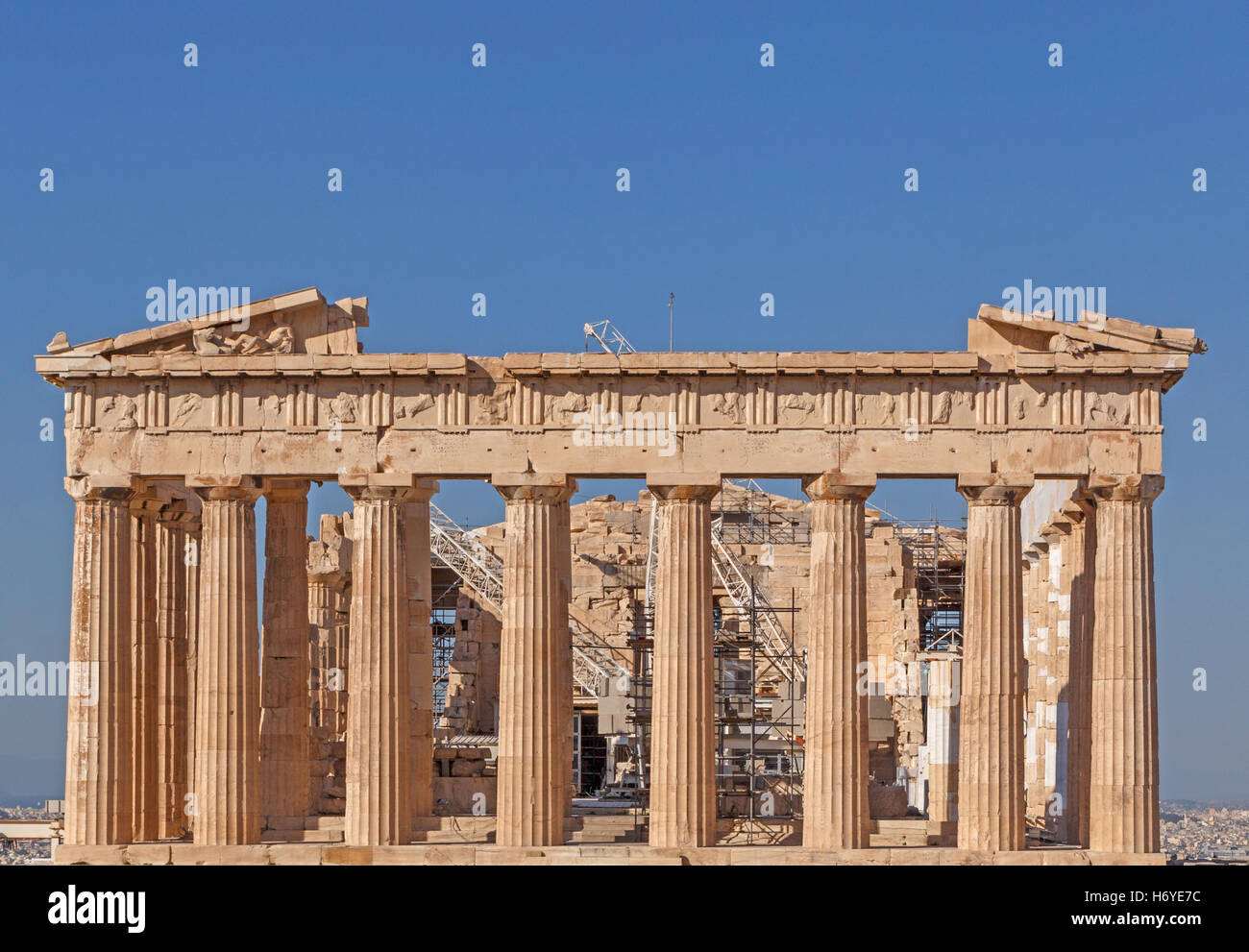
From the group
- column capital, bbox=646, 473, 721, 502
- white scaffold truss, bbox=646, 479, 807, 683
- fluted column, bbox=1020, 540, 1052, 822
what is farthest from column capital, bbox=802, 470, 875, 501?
white scaffold truss, bbox=646, 479, 807, 683

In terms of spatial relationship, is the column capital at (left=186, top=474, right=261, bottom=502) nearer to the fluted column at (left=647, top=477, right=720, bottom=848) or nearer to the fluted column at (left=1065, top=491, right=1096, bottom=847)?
the fluted column at (left=647, top=477, right=720, bottom=848)

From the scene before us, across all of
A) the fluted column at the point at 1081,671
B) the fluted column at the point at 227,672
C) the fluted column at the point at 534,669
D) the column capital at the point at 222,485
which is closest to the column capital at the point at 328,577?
the fluted column at the point at 227,672

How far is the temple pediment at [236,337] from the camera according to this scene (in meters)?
50.5

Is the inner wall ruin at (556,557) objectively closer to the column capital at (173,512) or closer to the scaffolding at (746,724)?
the column capital at (173,512)

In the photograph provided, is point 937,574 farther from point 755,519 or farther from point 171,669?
point 171,669

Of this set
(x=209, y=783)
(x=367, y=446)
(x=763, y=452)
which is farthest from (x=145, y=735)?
(x=763, y=452)

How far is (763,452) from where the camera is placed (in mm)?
49094

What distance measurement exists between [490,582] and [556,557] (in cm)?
2464

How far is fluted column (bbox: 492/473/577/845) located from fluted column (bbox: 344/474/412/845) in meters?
2.37

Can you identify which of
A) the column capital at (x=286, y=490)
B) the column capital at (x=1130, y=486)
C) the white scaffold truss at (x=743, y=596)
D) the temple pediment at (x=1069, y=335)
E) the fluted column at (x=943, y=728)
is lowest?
the fluted column at (x=943, y=728)

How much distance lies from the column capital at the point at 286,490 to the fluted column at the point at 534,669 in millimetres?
5596
